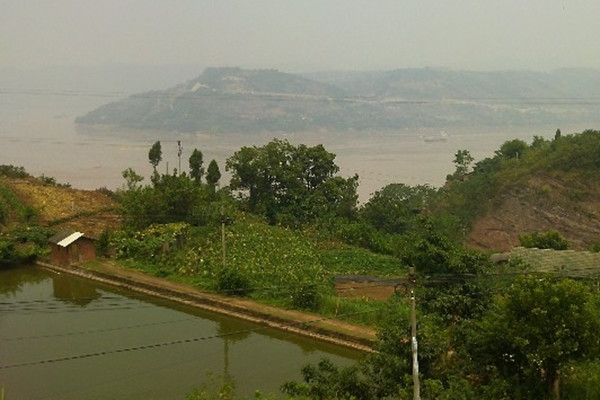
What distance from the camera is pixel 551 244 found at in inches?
893

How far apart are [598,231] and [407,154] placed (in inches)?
1600

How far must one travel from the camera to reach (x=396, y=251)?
23906 mm

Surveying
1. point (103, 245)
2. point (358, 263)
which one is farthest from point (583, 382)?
point (103, 245)

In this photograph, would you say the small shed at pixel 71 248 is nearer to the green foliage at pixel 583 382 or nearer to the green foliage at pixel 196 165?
the green foliage at pixel 196 165

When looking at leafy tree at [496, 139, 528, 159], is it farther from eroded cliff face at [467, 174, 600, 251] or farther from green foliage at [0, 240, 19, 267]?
green foliage at [0, 240, 19, 267]

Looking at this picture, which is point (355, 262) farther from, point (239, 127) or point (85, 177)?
point (239, 127)

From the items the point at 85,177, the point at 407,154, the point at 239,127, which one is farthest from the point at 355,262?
the point at 239,127

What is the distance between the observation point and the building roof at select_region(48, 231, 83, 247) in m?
21.8

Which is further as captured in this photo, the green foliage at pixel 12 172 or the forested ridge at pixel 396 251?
the green foliage at pixel 12 172

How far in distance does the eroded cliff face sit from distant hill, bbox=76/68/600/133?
64600mm

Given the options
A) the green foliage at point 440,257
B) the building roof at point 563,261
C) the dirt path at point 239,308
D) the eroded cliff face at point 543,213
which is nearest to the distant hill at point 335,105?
the eroded cliff face at point 543,213

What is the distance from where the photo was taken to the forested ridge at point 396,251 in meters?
9.50

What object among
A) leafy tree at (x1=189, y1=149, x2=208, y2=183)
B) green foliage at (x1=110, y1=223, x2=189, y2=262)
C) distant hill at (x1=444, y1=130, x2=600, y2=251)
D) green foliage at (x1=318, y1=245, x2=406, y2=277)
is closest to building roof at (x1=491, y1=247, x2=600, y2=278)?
green foliage at (x1=318, y1=245, x2=406, y2=277)

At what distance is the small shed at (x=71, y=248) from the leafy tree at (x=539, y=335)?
16.0m
